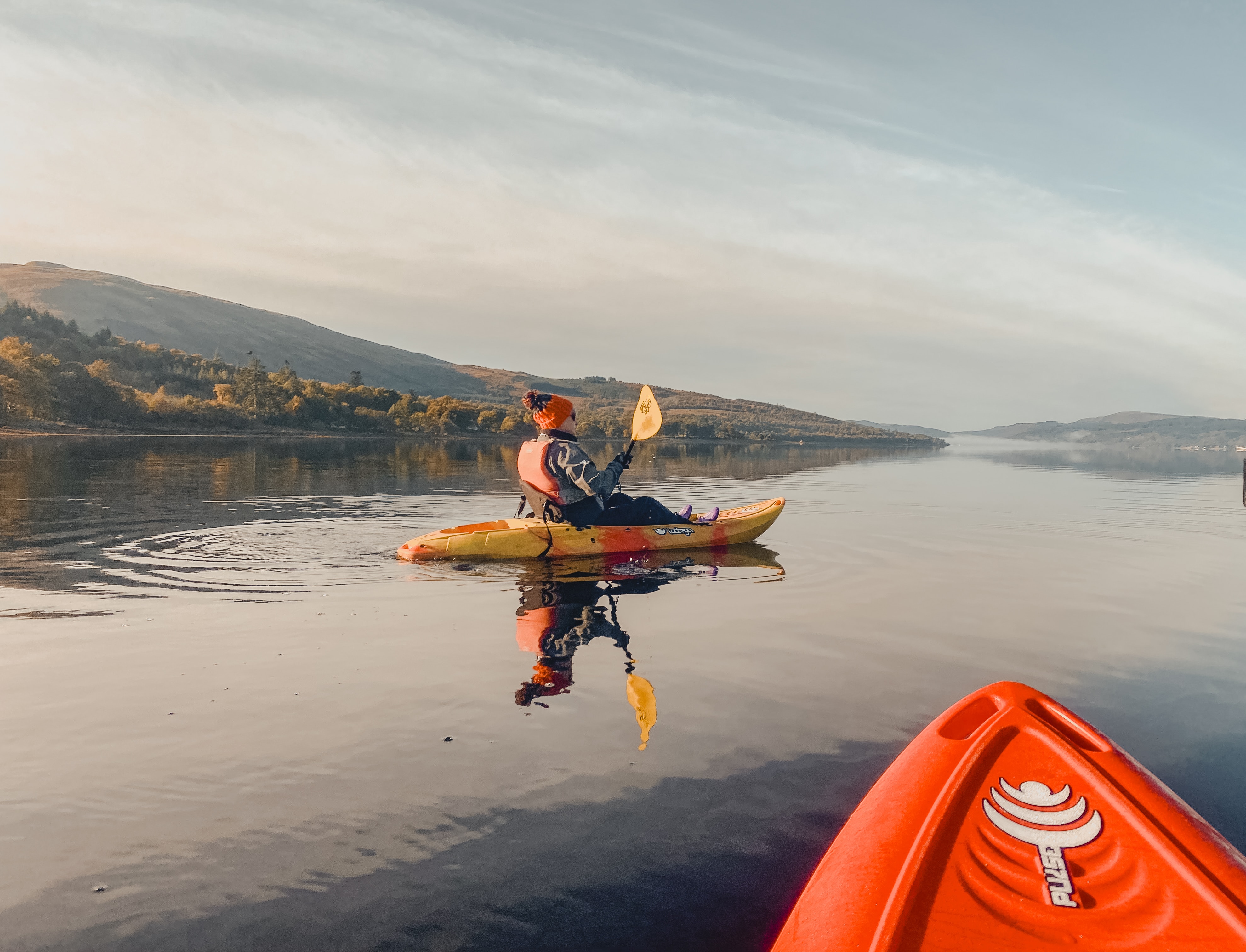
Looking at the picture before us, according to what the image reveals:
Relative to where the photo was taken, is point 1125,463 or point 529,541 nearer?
point 529,541

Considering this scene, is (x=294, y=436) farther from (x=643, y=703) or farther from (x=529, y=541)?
(x=643, y=703)

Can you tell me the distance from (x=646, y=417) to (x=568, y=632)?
302 inches

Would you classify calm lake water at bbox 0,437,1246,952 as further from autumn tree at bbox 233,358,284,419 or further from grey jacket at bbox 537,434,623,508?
autumn tree at bbox 233,358,284,419

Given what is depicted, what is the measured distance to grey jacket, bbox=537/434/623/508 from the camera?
1402cm

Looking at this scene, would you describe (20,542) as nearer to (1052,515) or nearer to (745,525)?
(745,525)

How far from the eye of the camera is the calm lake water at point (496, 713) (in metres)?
4.35

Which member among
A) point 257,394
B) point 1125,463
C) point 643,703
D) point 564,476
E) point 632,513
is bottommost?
point 643,703

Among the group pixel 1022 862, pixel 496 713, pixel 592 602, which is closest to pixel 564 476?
pixel 592 602

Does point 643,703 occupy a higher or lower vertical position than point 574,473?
lower

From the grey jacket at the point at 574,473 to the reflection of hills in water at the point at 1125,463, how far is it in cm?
4666

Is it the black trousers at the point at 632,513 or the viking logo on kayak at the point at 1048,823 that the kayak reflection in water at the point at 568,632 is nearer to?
the black trousers at the point at 632,513

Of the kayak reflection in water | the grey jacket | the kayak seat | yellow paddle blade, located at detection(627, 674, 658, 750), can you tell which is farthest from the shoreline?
yellow paddle blade, located at detection(627, 674, 658, 750)

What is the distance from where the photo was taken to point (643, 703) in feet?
24.8

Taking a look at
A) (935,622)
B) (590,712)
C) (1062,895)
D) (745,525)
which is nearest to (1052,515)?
(745,525)
